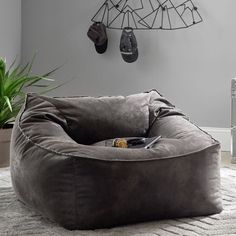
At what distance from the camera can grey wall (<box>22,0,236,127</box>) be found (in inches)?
181

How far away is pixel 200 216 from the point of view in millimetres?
2920

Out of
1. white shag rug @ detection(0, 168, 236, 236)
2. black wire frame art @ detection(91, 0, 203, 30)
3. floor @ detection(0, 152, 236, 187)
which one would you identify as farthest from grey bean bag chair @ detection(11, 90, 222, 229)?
A: black wire frame art @ detection(91, 0, 203, 30)

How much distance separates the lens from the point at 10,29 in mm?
4957

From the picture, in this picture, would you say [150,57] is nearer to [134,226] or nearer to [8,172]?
[8,172]

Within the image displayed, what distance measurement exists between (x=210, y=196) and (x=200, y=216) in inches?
4.1

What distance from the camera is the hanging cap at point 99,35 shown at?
477cm

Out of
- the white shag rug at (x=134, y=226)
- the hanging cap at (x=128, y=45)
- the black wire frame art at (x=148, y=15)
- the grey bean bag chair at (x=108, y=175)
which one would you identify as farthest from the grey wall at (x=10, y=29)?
the white shag rug at (x=134, y=226)

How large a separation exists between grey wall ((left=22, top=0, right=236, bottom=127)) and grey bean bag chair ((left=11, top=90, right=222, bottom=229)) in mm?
1490

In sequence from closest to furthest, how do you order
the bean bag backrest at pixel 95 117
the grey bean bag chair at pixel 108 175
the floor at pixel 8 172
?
the grey bean bag chair at pixel 108 175 → the bean bag backrest at pixel 95 117 → the floor at pixel 8 172

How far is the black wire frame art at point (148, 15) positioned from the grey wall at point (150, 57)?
47 mm

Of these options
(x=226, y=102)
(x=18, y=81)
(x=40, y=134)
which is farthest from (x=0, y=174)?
(x=226, y=102)

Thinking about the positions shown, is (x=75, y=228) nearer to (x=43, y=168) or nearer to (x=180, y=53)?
(x=43, y=168)

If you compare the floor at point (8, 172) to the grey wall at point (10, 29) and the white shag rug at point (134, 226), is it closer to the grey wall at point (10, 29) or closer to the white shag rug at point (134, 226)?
the white shag rug at point (134, 226)

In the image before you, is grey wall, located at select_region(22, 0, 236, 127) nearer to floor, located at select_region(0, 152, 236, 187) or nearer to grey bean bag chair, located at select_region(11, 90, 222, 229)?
floor, located at select_region(0, 152, 236, 187)
